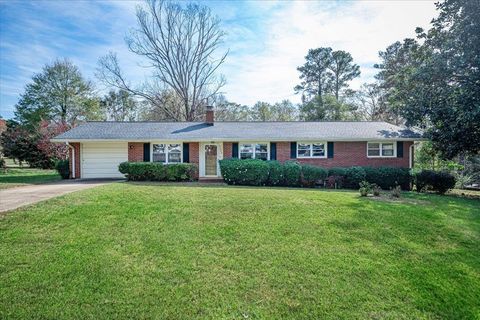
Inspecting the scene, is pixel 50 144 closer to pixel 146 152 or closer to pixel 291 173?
pixel 146 152

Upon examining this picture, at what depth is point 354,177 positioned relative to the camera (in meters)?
14.0

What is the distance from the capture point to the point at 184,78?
31.2m

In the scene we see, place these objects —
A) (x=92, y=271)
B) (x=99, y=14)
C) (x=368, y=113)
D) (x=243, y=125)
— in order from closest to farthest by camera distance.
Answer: (x=92, y=271), (x=99, y=14), (x=243, y=125), (x=368, y=113)

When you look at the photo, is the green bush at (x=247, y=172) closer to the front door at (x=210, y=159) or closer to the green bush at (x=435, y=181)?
the front door at (x=210, y=159)

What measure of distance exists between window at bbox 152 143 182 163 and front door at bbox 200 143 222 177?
1.38 m

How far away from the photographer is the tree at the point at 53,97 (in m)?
30.1

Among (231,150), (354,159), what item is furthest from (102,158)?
(354,159)

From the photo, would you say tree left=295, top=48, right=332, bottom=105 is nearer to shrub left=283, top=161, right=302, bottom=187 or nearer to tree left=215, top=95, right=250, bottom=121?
tree left=215, top=95, right=250, bottom=121

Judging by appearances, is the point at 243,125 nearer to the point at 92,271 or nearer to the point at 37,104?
the point at 92,271

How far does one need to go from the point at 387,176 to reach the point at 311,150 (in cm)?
426

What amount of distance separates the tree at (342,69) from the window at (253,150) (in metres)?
21.9

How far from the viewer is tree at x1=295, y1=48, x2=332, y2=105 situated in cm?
3494

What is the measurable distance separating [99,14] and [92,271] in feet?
38.1

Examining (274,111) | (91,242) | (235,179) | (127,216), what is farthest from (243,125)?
(274,111)
